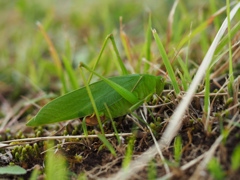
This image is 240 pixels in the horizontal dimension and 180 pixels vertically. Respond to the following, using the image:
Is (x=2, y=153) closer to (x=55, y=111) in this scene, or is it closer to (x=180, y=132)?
(x=55, y=111)

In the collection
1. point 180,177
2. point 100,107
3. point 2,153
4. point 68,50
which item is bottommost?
point 180,177

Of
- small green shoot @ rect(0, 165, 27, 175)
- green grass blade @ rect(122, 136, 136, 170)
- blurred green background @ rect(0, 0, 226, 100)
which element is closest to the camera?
green grass blade @ rect(122, 136, 136, 170)

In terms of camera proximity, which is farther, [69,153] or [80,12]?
[80,12]

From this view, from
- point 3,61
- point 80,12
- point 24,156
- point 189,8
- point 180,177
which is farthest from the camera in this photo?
point 80,12

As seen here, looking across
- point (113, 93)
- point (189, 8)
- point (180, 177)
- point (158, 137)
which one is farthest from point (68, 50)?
point (189, 8)

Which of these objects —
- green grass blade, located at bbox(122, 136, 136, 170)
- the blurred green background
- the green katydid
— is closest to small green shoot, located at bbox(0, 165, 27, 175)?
the green katydid

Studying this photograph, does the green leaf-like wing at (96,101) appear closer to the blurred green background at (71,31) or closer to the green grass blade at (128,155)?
the green grass blade at (128,155)

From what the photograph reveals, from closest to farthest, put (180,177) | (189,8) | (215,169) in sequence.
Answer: (215,169) < (180,177) < (189,8)

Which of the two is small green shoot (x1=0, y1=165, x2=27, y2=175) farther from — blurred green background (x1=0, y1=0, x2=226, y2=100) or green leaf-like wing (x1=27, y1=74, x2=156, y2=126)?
blurred green background (x1=0, y1=0, x2=226, y2=100)
